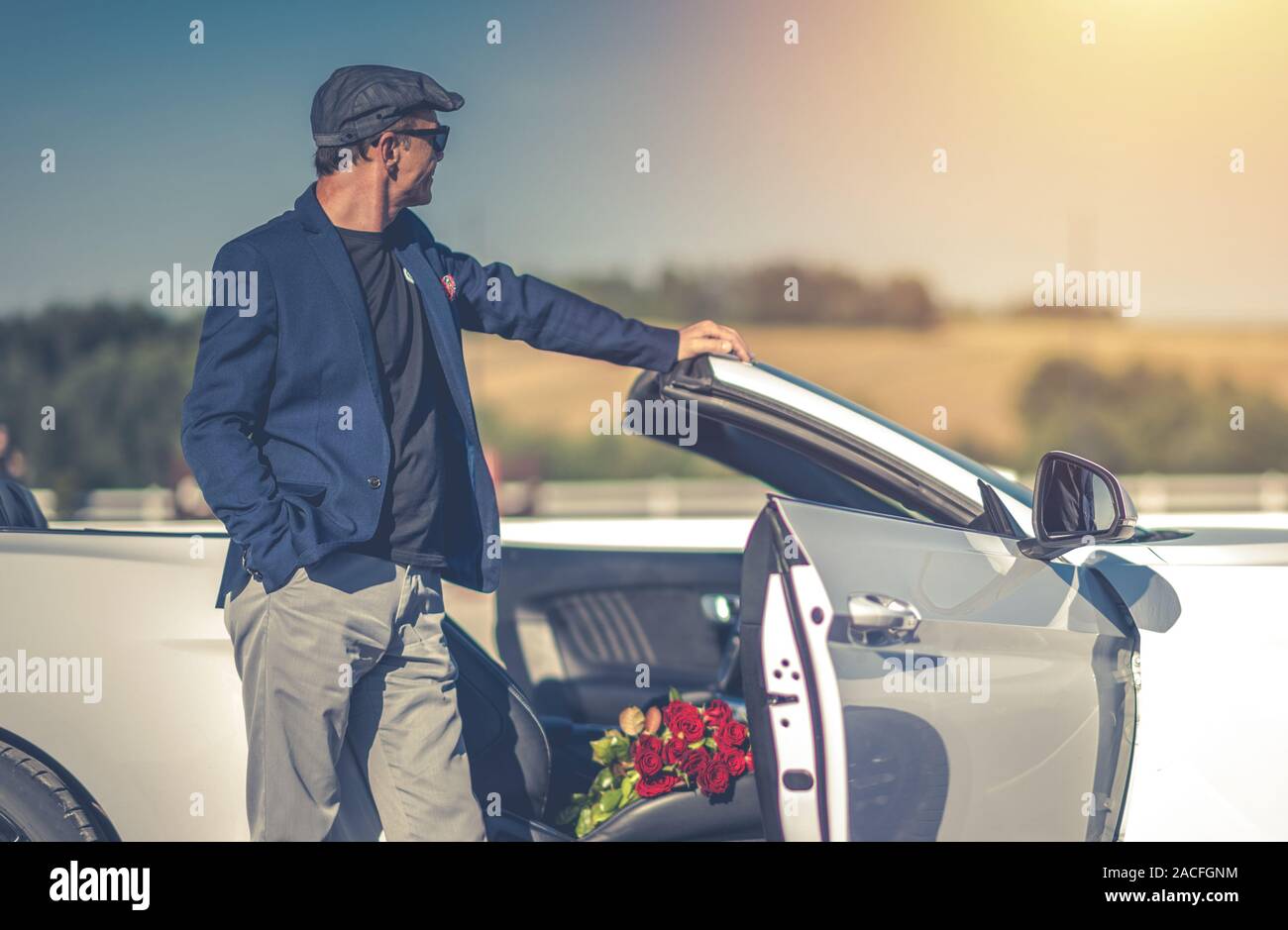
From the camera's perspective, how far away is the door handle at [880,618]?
2301mm

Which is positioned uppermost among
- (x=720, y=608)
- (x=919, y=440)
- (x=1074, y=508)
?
(x=919, y=440)

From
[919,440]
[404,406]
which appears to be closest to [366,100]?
[404,406]

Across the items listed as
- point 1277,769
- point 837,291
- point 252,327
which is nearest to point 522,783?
point 252,327

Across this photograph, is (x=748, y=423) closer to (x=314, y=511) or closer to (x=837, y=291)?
(x=314, y=511)

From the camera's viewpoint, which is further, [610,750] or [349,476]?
[610,750]

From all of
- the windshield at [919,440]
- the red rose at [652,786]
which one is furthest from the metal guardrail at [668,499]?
the windshield at [919,440]

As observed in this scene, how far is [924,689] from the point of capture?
2309mm

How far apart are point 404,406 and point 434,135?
1.83 feet

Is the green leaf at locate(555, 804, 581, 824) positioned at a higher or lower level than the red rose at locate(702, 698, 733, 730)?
lower

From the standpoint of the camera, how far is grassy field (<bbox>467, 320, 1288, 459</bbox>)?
31391 mm

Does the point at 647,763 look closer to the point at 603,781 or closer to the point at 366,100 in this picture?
the point at 603,781

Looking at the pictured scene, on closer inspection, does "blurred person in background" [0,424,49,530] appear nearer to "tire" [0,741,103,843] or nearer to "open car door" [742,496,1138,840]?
"tire" [0,741,103,843]

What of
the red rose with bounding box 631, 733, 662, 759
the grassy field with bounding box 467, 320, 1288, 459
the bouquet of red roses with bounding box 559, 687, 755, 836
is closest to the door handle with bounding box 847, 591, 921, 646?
the bouquet of red roses with bounding box 559, 687, 755, 836

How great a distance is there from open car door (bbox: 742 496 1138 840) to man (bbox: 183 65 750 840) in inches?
25.4
